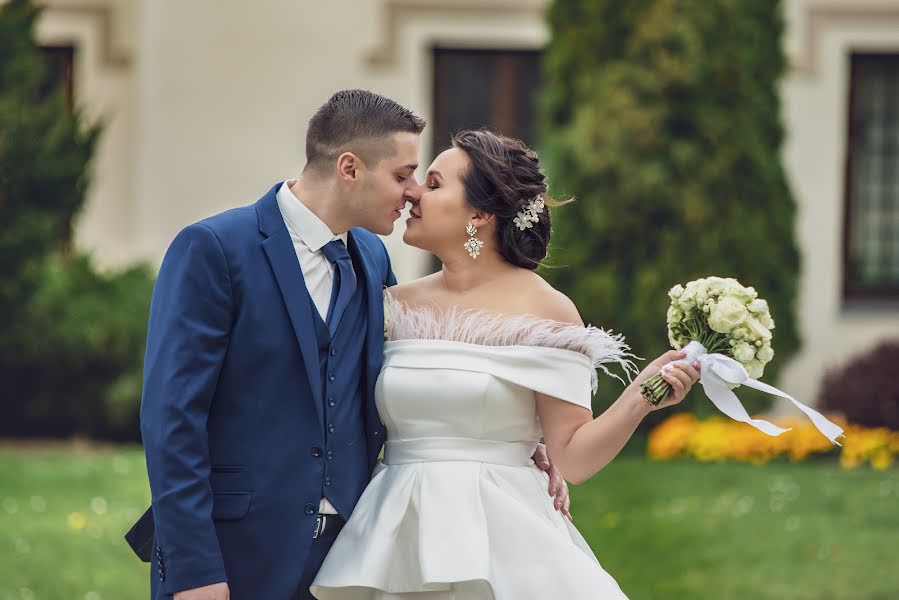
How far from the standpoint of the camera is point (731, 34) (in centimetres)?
1009

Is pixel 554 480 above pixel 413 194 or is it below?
below

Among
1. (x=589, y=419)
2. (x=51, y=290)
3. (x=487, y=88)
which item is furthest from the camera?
(x=487, y=88)

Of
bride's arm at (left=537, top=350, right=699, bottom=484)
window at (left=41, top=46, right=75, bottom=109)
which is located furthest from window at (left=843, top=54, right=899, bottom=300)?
bride's arm at (left=537, top=350, right=699, bottom=484)

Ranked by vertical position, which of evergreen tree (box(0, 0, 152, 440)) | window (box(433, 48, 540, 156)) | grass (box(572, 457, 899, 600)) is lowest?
grass (box(572, 457, 899, 600))

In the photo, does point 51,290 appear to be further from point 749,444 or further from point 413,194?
point 413,194

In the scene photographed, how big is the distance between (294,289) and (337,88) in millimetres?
8451

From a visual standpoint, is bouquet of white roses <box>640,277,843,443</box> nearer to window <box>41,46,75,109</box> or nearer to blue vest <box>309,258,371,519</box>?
blue vest <box>309,258,371,519</box>

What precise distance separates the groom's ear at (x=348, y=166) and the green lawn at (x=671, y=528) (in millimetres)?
3408

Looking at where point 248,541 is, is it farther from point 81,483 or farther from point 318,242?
point 81,483

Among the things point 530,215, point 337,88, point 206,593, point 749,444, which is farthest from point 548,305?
point 337,88

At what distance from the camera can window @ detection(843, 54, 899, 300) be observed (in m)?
11.9

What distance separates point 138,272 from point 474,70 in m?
3.34

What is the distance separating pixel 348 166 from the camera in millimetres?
3551

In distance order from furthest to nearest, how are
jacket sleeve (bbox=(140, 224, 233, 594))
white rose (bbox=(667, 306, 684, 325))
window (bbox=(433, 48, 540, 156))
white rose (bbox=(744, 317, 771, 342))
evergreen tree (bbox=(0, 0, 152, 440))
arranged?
window (bbox=(433, 48, 540, 156))
evergreen tree (bbox=(0, 0, 152, 440))
white rose (bbox=(667, 306, 684, 325))
white rose (bbox=(744, 317, 771, 342))
jacket sleeve (bbox=(140, 224, 233, 594))
